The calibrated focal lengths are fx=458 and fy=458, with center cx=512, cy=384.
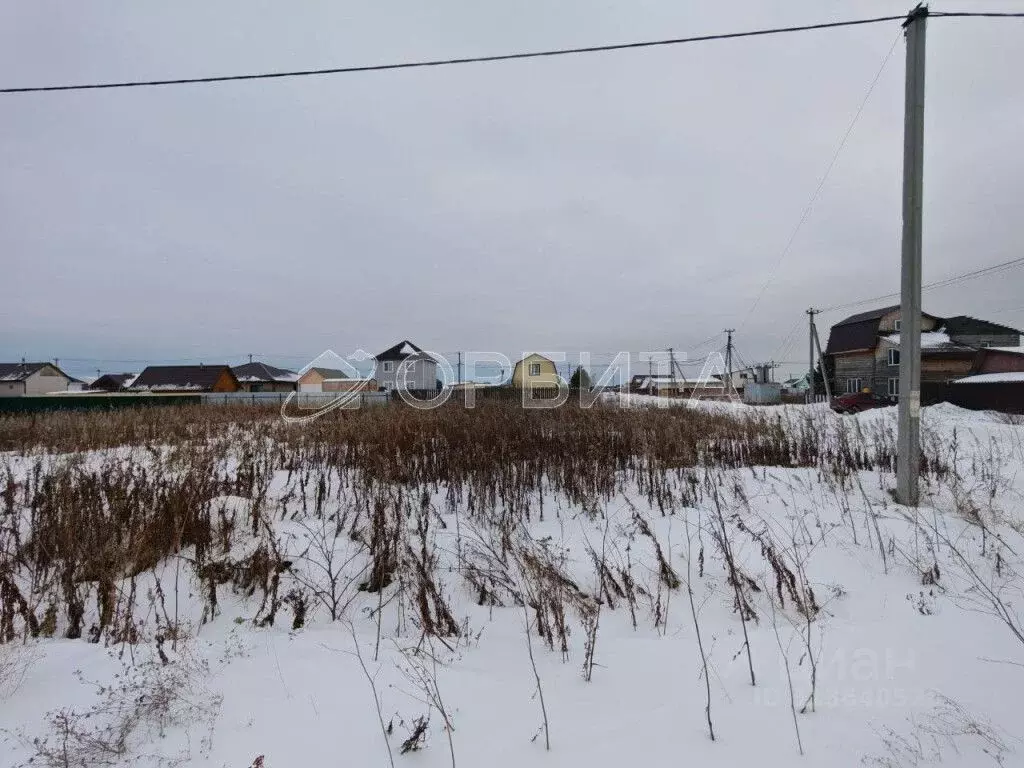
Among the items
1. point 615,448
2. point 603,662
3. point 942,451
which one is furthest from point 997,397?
point 603,662

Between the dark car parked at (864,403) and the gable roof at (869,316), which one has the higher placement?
the gable roof at (869,316)

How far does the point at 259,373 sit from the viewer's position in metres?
47.3

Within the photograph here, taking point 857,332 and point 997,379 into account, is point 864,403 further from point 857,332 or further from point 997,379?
point 857,332

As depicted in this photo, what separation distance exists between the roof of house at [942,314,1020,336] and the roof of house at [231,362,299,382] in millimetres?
52408

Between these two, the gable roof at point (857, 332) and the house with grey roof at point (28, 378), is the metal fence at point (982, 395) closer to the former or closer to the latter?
the gable roof at point (857, 332)

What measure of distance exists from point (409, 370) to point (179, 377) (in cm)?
2429

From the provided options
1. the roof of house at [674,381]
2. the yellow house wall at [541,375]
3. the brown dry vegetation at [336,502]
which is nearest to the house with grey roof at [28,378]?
the yellow house wall at [541,375]

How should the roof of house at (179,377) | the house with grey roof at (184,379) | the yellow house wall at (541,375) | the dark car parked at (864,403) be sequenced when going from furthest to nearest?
the roof of house at (179,377) → the house with grey roof at (184,379) → the yellow house wall at (541,375) → the dark car parked at (864,403)

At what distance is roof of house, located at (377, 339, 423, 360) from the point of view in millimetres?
34463

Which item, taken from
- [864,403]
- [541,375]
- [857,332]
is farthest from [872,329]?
[541,375]

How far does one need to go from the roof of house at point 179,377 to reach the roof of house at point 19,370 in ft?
58.3

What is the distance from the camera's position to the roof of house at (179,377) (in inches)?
1544

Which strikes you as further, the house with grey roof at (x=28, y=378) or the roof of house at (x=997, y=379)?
the house with grey roof at (x=28, y=378)

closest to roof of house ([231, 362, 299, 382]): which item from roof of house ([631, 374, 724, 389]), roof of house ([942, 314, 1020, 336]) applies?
roof of house ([631, 374, 724, 389])
